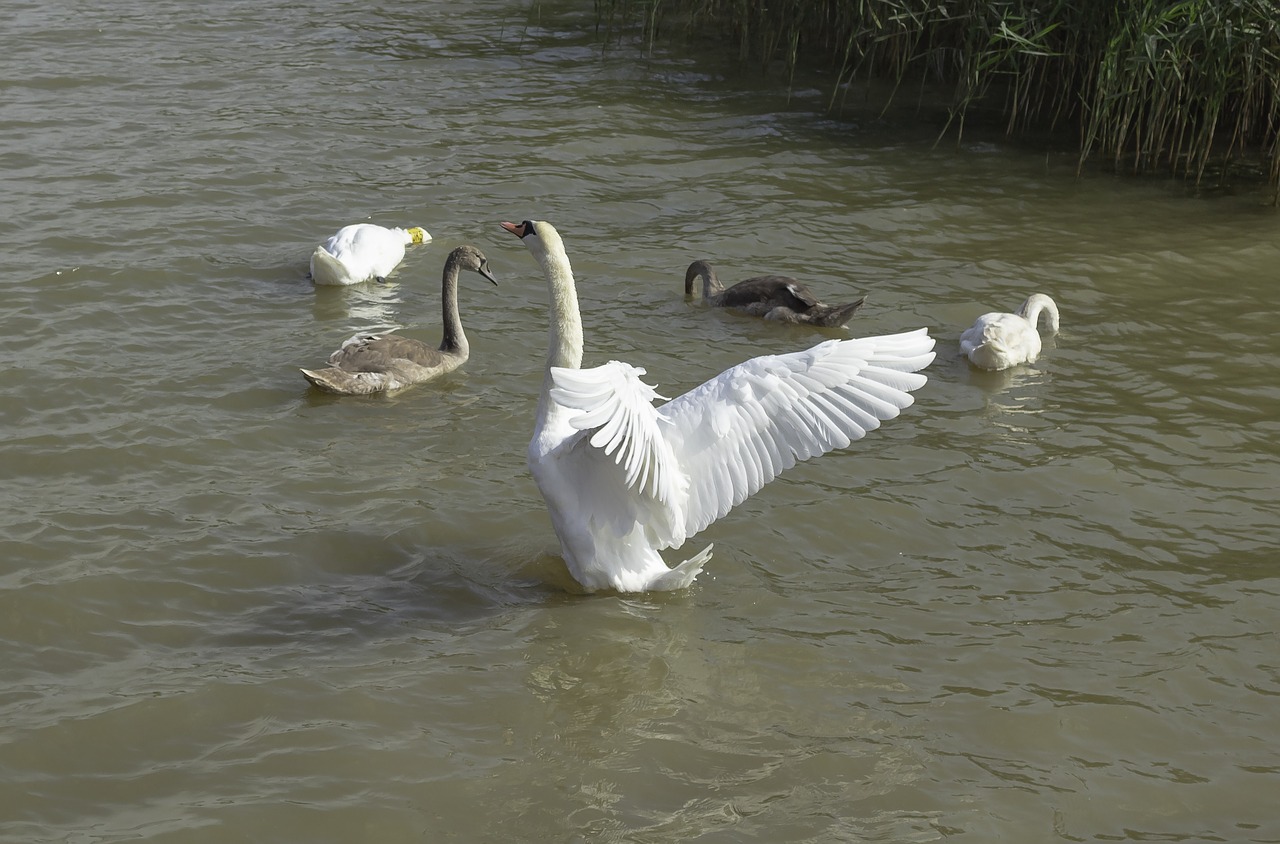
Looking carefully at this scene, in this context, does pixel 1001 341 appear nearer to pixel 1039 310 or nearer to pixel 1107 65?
pixel 1039 310

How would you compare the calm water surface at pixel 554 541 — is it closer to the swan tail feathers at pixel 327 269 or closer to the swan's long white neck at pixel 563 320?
the swan tail feathers at pixel 327 269

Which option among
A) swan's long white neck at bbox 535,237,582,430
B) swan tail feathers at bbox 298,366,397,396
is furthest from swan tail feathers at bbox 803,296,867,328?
swan's long white neck at bbox 535,237,582,430

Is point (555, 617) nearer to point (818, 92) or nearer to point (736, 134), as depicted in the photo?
point (736, 134)

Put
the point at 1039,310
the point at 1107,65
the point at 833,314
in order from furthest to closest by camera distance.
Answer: the point at 1107,65 → the point at 833,314 → the point at 1039,310

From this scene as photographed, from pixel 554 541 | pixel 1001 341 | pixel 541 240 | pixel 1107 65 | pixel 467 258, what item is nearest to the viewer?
pixel 541 240

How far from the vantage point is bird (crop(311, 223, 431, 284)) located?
8.76 metres

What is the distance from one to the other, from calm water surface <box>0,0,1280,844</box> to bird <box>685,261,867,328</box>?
0.14 metres

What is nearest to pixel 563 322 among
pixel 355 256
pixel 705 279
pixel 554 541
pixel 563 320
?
pixel 563 320

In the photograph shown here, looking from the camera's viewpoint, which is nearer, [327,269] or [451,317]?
[451,317]

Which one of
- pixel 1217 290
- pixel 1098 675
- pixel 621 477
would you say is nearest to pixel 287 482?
pixel 621 477

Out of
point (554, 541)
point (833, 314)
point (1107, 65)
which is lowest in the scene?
point (554, 541)

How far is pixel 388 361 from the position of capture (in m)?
7.57

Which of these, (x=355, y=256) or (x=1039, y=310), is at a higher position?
(x=1039, y=310)

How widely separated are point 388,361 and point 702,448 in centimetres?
284
